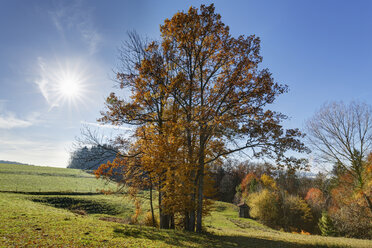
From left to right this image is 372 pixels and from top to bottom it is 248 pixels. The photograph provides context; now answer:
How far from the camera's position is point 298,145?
11555 mm

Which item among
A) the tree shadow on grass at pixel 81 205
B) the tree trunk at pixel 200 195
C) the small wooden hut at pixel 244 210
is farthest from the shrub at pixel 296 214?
the tree trunk at pixel 200 195

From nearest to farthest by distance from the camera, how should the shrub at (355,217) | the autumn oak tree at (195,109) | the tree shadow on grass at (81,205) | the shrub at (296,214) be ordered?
the autumn oak tree at (195,109), the shrub at (355,217), the tree shadow on grass at (81,205), the shrub at (296,214)

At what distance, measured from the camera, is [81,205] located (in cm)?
2816

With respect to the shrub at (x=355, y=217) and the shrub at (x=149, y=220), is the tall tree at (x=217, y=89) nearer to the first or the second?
the shrub at (x=149, y=220)

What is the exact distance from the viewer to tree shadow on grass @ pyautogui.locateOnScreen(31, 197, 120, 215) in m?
26.7

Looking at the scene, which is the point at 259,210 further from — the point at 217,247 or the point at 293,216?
the point at 217,247

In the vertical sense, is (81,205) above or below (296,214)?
above

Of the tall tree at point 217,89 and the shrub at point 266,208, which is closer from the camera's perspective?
the tall tree at point 217,89

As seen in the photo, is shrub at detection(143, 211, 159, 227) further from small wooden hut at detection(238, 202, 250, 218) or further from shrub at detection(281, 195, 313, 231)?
small wooden hut at detection(238, 202, 250, 218)

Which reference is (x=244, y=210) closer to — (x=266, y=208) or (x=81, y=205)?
(x=266, y=208)

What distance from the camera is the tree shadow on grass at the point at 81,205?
26.7 metres

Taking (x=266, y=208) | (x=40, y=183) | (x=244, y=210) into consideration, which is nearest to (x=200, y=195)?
(x=266, y=208)

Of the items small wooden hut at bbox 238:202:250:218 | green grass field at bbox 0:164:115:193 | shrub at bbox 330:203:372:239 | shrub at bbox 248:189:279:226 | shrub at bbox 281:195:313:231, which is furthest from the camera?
small wooden hut at bbox 238:202:250:218

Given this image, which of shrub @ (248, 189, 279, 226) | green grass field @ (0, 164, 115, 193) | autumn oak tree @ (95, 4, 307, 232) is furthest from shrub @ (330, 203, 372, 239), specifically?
green grass field @ (0, 164, 115, 193)
